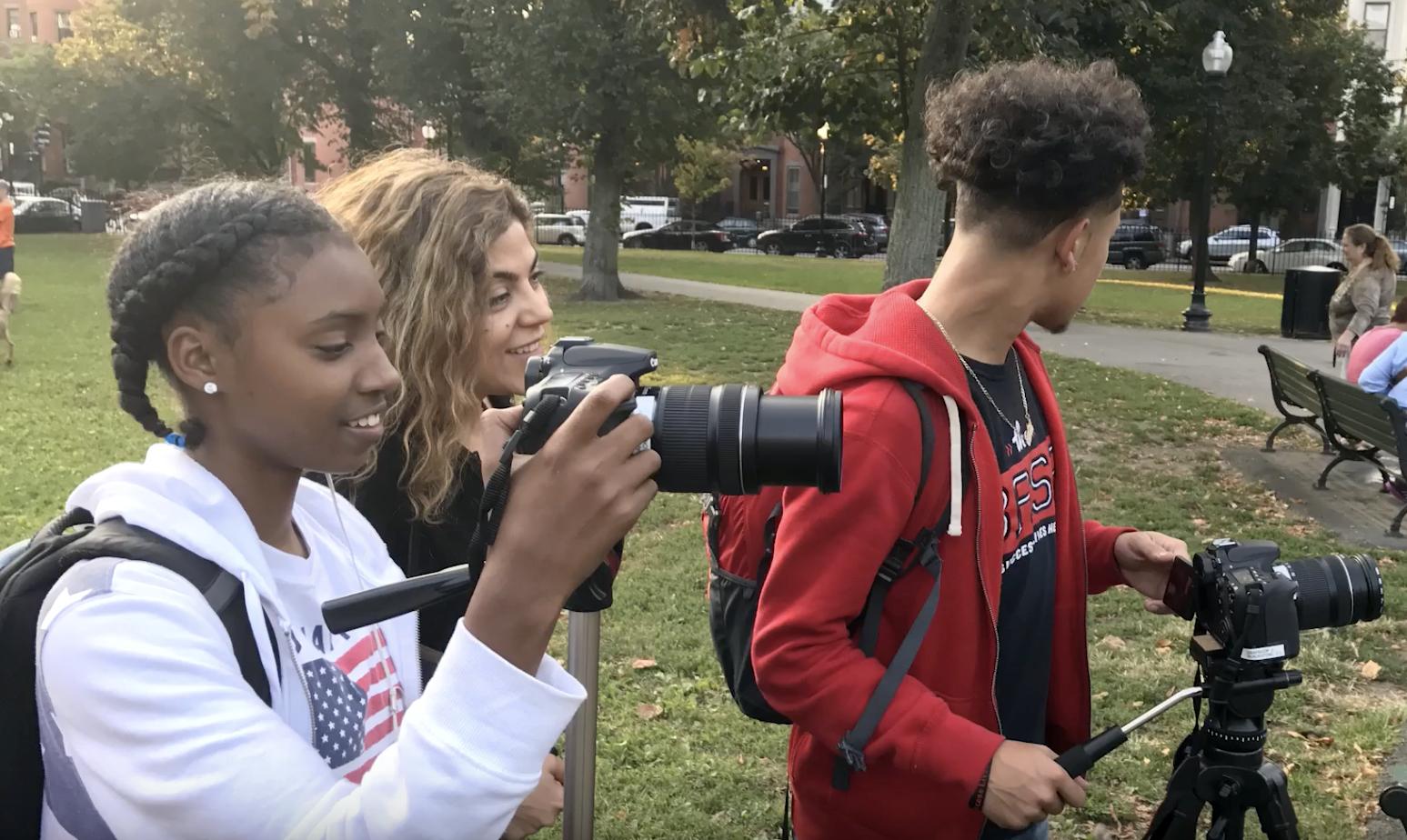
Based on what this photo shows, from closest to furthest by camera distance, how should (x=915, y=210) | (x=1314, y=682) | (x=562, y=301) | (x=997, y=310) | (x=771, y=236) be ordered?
(x=997, y=310)
(x=1314, y=682)
(x=915, y=210)
(x=562, y=301)
(x=771, y=236)

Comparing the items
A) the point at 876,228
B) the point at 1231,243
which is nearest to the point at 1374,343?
the point at 1231,243

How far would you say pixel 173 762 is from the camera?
1.04 meters

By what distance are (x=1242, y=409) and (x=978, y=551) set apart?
876 centimetres

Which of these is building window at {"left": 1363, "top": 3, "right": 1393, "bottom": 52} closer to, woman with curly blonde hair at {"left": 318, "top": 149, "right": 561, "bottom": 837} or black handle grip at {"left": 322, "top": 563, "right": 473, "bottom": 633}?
woman with curly blonde hair at {"left": 318, "top": 149, "right": 561, "bottom": 837}

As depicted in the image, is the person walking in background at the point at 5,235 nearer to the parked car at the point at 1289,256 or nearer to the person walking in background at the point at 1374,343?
the person walking in background at the point at 1374,343

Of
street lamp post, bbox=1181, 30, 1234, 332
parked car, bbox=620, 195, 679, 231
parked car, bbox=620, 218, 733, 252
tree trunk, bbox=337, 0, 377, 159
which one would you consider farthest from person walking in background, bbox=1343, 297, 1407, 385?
parked car, bbox=620, 195, 679, 231

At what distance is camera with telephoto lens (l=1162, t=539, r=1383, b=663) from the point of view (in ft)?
6.14

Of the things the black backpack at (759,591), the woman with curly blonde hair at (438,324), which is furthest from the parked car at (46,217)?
the black backpack at (759,591)

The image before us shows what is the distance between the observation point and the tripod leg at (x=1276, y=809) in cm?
195

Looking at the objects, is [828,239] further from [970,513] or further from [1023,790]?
[1023,790]

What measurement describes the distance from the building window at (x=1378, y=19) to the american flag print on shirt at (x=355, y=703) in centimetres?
5244

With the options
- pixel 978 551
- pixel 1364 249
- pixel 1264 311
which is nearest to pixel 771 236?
pixel 1264 311

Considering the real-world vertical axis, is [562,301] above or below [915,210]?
below

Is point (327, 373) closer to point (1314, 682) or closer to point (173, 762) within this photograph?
point (173, 762)
